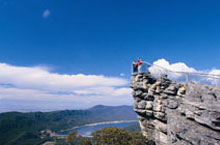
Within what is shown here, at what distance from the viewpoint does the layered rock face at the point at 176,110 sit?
48.9ft

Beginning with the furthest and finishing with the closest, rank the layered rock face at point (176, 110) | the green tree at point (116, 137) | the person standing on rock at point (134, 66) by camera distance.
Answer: the green tree at point (116, 137)
the person standing on rock at point (134, 66)
the layered rock face at point (176, 110)

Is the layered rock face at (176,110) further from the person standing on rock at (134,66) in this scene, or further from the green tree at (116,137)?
the green tree at (116,137)

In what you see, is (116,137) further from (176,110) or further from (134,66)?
(176,110)

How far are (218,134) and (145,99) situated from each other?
44.4ft

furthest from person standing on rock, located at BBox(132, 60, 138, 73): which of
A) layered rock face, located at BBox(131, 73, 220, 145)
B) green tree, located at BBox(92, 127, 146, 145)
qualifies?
green tree, located at BBox(92, 127, 146, 145)

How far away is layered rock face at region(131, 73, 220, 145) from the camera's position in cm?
1490

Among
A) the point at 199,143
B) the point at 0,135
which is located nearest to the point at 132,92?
the point at 199,143

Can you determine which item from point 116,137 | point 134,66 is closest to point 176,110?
point 134,66

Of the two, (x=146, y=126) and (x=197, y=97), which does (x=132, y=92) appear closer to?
(x=146, y=126)

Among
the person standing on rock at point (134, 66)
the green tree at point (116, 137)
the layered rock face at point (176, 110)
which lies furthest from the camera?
the green tree at point (116, 137)

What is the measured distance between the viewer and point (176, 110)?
65.1ft

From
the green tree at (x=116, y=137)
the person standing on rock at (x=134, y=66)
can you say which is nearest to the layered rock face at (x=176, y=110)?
the person standing on rock at (x=134, y=66)

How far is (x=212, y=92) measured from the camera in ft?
53.9

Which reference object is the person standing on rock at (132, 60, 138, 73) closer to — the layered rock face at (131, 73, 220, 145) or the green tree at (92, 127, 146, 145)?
the layered rock face at (131, 73, 220, 145)
